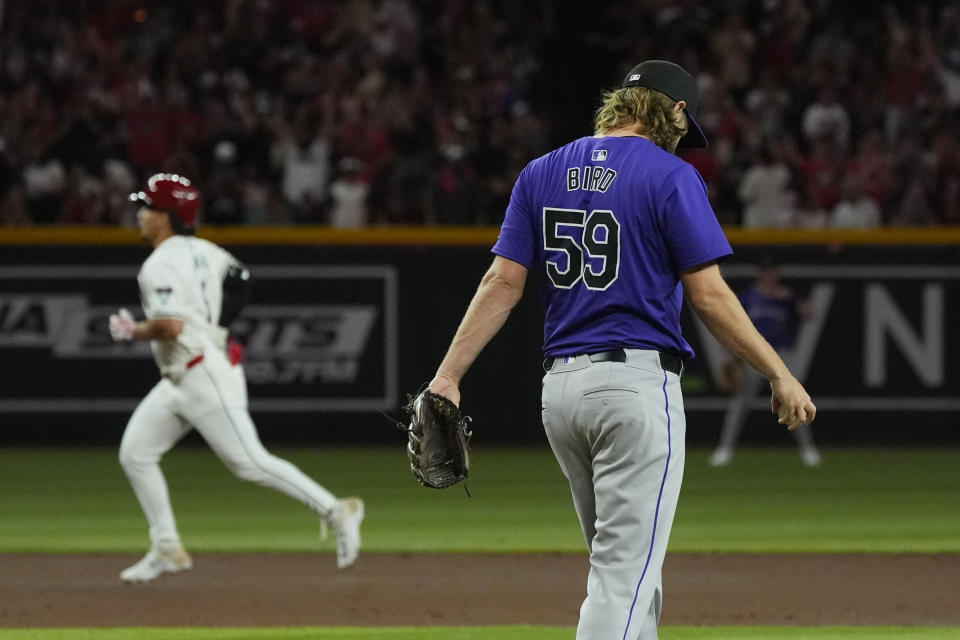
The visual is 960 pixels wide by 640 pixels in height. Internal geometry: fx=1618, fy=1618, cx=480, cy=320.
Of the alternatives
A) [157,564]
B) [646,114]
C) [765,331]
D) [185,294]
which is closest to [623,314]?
[646,114]

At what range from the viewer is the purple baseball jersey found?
4.55m

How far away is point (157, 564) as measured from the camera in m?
8.46

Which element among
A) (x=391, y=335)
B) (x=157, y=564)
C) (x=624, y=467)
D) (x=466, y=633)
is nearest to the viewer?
(x=624, y=467)

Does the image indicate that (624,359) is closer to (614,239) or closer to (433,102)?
(614,239)

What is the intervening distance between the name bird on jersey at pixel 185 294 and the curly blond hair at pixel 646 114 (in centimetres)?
399

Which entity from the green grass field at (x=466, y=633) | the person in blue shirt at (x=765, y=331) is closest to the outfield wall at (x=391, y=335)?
the person in blue shirt at (x=765, y=331)

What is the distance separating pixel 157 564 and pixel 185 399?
88 centimetres

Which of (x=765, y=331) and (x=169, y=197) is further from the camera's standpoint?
(x=765, y=331)

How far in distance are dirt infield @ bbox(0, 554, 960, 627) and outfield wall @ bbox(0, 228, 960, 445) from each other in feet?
19.8

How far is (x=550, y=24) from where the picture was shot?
19703mm

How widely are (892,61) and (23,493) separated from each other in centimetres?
1040

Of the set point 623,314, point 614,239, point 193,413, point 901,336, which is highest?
point 614,239

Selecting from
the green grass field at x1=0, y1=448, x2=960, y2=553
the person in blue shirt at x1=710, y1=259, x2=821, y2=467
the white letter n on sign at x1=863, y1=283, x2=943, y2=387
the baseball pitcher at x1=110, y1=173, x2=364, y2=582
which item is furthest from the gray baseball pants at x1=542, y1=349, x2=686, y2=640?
the white letter n on sign at x1=863, y1=283, x2=943, y2=387

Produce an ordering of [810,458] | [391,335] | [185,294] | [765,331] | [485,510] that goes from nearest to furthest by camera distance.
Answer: [185,294], [485,510], [765,331], [810,458], [391,335]
